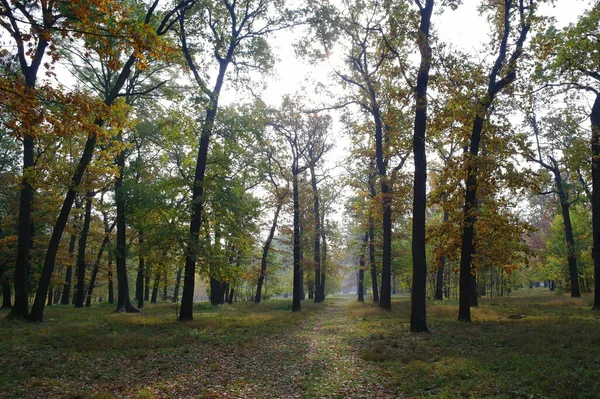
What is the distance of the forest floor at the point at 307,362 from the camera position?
22.2 feet

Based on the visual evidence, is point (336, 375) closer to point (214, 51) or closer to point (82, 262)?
point (214, 51)

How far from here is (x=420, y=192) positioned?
1385 centimetres

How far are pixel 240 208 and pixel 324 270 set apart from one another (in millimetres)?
20779

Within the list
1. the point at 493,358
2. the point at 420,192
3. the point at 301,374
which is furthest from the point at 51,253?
the point at 493,358

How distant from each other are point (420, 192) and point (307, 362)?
25.6ft

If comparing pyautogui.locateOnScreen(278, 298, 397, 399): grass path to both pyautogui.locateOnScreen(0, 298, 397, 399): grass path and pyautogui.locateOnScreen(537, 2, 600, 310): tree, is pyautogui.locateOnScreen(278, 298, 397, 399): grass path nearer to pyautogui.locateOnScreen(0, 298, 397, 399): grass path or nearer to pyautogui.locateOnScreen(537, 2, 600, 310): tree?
pyautogui.locateOnScreen(0, 298, 397, 399): grass path

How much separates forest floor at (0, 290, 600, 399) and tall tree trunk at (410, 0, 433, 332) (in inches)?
Answer: 36.9

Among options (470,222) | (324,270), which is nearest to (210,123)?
(470,222)

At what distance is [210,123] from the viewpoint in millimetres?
17422

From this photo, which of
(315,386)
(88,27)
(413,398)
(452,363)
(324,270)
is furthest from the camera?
(324,270)

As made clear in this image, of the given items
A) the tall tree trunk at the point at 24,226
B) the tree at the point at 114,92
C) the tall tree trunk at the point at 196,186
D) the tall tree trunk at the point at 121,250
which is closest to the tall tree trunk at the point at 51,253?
the tree at the point at 114,92

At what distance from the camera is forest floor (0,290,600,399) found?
22.2 ft

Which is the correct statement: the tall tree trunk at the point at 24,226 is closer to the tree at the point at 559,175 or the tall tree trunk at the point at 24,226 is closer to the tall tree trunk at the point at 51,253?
the tall tree trunk at the point at 51,253

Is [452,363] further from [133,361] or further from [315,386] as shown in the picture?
[133,361]
